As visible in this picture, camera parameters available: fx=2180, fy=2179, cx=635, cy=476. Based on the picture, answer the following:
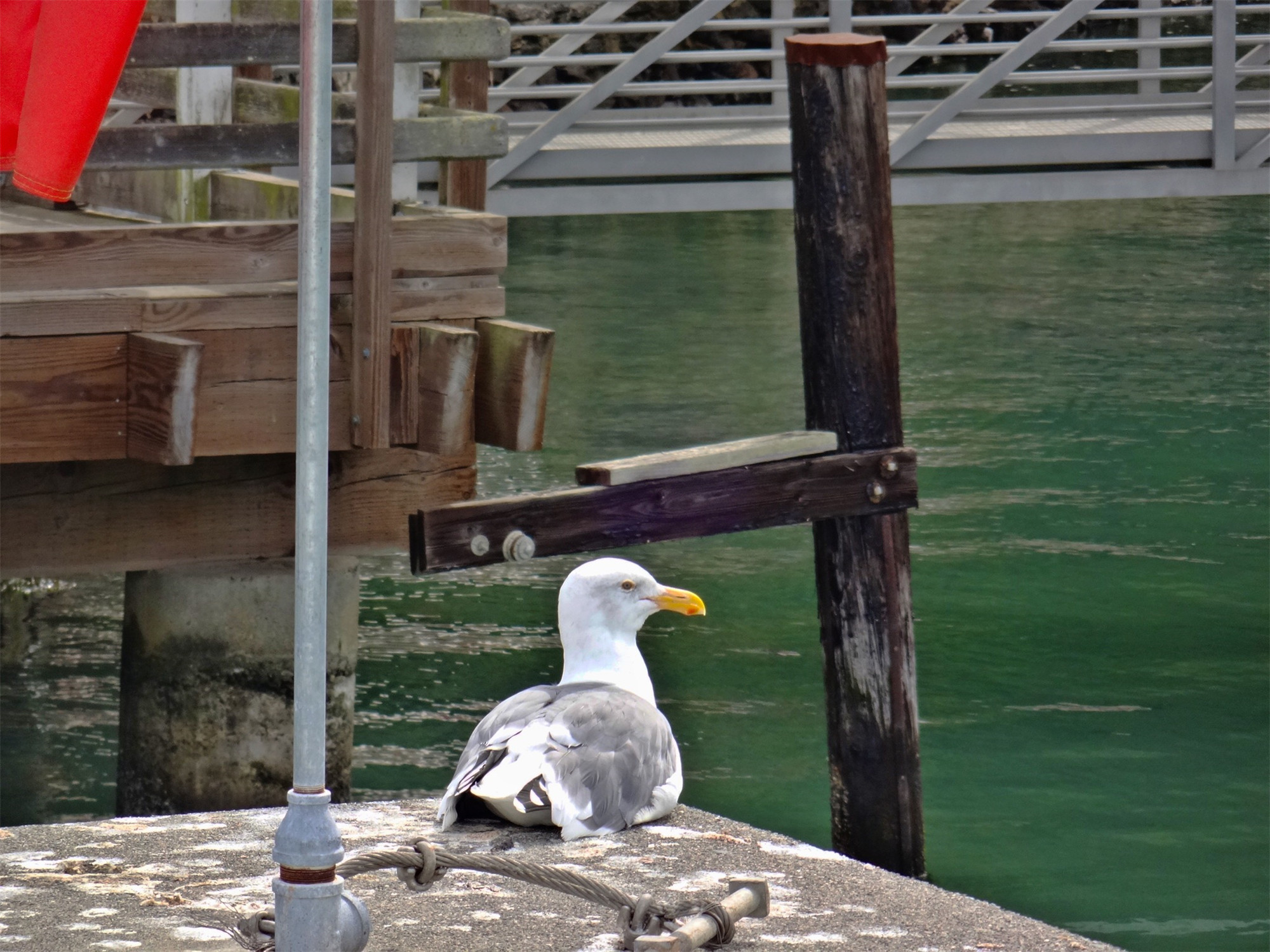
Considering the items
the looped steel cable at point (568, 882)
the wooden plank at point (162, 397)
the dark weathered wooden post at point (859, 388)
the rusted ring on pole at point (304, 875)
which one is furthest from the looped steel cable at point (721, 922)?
the wooden plank at point (162, 397)

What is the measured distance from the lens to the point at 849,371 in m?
6.91

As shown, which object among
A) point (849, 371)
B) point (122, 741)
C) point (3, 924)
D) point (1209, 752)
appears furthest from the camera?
point (1209, 752)

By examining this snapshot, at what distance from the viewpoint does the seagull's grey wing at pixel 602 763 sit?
5785 mm

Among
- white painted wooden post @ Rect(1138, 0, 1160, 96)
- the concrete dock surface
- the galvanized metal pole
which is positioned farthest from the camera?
white painted wooden post @ Rect(1138, 0, 1160, 96)

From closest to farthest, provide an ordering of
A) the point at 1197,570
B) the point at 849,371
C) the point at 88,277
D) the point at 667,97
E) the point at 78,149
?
the point at 78,149, the point at 88,277, the point at 849,371, the point at 1197,570, the point at 667,97

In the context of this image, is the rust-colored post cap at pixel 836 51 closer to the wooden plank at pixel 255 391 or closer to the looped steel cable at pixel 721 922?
the wooden plank at pixel 255 391

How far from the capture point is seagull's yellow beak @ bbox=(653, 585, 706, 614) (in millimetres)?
6418

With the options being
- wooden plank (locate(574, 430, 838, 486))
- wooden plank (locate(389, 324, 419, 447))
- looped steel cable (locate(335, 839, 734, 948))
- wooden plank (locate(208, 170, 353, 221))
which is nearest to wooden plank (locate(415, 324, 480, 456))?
wooden plank (locate(389, 324, 419, 447))

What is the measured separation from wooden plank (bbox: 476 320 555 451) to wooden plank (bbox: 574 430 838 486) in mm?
239

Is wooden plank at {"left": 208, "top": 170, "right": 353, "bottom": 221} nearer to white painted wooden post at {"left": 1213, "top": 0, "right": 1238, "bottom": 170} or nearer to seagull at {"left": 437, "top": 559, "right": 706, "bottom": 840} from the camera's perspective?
seagull at {"left": 437, "top": 559, "right": 706, "bottom": 840}

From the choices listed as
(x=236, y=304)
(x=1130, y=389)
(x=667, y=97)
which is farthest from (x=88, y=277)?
(x=667, y=97)

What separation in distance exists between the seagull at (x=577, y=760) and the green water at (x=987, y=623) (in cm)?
270

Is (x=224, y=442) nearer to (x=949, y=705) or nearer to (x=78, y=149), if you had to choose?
(x=78, y=149)

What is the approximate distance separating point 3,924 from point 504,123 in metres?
3.01
